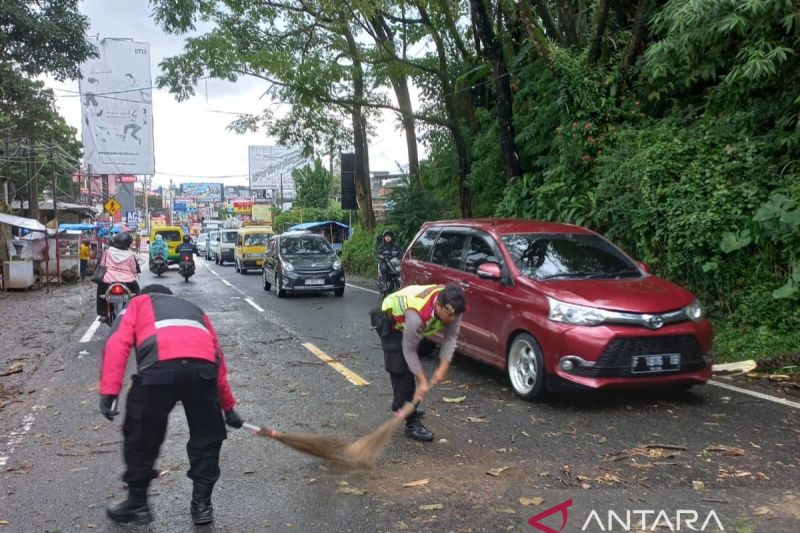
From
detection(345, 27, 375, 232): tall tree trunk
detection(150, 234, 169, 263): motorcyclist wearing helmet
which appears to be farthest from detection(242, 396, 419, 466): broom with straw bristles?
detection(150, 234, 169, 263): motorcyclist wearing helmet

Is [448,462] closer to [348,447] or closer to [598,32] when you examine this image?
[348,447]

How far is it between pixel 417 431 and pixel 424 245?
3.79 meters

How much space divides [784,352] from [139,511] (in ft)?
23.5

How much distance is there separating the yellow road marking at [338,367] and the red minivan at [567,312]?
4.02 ft

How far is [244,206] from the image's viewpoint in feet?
229

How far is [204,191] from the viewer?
10094 cm

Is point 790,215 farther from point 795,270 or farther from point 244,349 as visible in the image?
point 244,349

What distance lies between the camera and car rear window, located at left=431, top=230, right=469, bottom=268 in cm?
795

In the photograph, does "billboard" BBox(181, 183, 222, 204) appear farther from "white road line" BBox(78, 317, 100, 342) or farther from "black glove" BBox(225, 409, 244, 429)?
"black glove" BBox(225, 409, 244, 429)

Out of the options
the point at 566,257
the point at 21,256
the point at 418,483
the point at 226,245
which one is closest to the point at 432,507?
the point at 418,483

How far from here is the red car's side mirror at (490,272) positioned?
→ 674 cm

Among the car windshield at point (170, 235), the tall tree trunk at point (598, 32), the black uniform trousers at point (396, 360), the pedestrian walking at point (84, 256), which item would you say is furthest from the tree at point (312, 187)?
the black uniform trousers at point (396, 360)

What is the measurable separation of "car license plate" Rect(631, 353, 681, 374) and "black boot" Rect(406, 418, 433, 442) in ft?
6.08

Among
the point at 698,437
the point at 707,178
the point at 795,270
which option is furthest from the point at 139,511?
the point at 707,178
